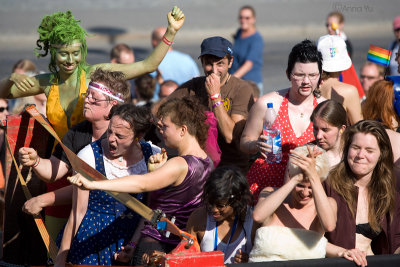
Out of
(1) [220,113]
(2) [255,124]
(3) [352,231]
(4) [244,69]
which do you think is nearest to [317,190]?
(3) [352,231]

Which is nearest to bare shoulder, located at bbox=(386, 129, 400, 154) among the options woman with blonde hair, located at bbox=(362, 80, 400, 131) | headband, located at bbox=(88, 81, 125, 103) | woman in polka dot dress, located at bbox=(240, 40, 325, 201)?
woman with blonde hair, located at bbox=(362, 80, 400, 131)

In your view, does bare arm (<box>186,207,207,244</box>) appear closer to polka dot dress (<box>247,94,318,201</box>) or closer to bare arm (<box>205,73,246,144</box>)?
polka dot dress (<box>247,94,318,201</box>)

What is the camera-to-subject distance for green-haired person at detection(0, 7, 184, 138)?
4.93m

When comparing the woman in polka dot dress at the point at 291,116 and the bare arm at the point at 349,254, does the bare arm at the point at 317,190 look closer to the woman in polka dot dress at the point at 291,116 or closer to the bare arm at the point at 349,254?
the bare arm at the point at 349,254

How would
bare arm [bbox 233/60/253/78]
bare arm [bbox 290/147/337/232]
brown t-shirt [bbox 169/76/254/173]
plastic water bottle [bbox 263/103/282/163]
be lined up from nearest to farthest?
bare arm [bbox 290/147/337/232] → plastic water bottle [bbox 263/103/282/163] → brown t-shirt [bbox 169/76/254/173] → bare arm [bbox 233/60/253/78]

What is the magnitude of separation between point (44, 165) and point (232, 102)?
167 cm

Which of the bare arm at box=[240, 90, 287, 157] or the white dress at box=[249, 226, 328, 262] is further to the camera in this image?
the bare arm at box=[240, 90, 287, 157]

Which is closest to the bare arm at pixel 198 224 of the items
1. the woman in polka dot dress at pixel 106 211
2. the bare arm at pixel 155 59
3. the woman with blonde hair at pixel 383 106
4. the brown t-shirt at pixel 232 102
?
the woman in polka dot dress at pixel 106 211

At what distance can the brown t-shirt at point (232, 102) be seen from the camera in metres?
5.25

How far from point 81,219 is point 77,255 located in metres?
0.24

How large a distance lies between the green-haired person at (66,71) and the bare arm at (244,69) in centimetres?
503

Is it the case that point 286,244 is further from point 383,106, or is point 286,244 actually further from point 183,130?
point 383,106

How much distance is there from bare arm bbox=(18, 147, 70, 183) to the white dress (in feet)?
4.78

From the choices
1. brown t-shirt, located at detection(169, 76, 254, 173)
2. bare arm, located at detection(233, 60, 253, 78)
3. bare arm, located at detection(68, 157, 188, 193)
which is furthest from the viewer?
bare arm, located at detection(233, 60, 253, 78)
